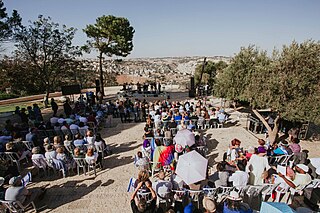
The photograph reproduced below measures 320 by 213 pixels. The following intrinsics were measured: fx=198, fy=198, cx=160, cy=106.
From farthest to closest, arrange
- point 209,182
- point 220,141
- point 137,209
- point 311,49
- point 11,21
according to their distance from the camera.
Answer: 1. point 11,21
2. point 220,141
3. point 311,49
4. point 209,182
5. point 137,209

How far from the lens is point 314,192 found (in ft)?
19.5

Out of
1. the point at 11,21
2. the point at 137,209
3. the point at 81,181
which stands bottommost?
the point at 81,181

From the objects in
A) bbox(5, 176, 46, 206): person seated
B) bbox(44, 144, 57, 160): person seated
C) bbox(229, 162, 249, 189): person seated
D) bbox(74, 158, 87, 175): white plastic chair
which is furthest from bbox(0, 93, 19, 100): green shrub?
bbox(229, 162, 249, 189): person seated

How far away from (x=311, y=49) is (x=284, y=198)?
6311mm

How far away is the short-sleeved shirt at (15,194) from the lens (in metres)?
4.87

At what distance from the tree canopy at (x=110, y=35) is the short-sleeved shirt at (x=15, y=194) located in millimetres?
18968

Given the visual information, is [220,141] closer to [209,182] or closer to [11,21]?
[209,182]

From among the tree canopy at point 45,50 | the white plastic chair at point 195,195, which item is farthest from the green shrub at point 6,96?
the white plastic chair at point 195,195

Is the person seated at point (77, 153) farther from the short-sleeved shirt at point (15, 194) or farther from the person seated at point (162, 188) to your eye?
the person seated at point (162, 188)

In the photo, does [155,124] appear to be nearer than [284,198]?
No

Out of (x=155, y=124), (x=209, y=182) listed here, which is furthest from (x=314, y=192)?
(x=155, y=124)

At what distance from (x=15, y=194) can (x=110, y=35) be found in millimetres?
19694

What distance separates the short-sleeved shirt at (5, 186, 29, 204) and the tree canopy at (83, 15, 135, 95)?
19.0 m

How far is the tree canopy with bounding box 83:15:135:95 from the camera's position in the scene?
847 inches
